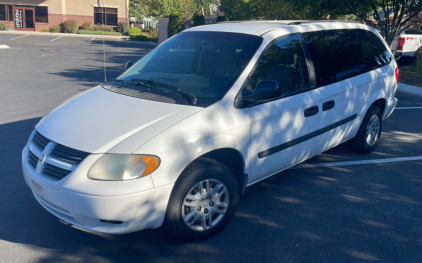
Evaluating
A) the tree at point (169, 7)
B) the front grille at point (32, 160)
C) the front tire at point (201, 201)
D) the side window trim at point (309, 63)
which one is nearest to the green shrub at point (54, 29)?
the tree at point (169, 7)

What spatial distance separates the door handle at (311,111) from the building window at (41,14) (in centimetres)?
4821

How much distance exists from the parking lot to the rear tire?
0.54 feet

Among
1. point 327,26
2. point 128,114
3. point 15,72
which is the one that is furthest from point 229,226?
point 15,72

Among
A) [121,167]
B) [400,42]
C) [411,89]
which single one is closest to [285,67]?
[121,167]

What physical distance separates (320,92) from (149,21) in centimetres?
6393

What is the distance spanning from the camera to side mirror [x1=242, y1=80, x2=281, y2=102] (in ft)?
14.3

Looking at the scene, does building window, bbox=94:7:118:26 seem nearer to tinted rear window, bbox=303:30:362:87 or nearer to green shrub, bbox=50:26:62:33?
green shrub, bbox=50:26:62:33

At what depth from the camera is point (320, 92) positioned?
523cm

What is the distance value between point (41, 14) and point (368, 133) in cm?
4787

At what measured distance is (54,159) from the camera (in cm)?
379

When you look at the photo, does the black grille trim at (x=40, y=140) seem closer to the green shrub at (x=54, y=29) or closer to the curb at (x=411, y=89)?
the curb at (x=411, y=89)

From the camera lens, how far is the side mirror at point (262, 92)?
172 inches

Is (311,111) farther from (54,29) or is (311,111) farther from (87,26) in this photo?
(87,26)

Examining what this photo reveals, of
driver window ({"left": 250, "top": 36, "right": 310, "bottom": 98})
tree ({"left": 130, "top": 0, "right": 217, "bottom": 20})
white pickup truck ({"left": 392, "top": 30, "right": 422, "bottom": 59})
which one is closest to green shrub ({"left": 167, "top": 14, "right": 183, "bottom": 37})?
tree ({"left": 130, "top": 0, "right": 217, "bottom": 20})
